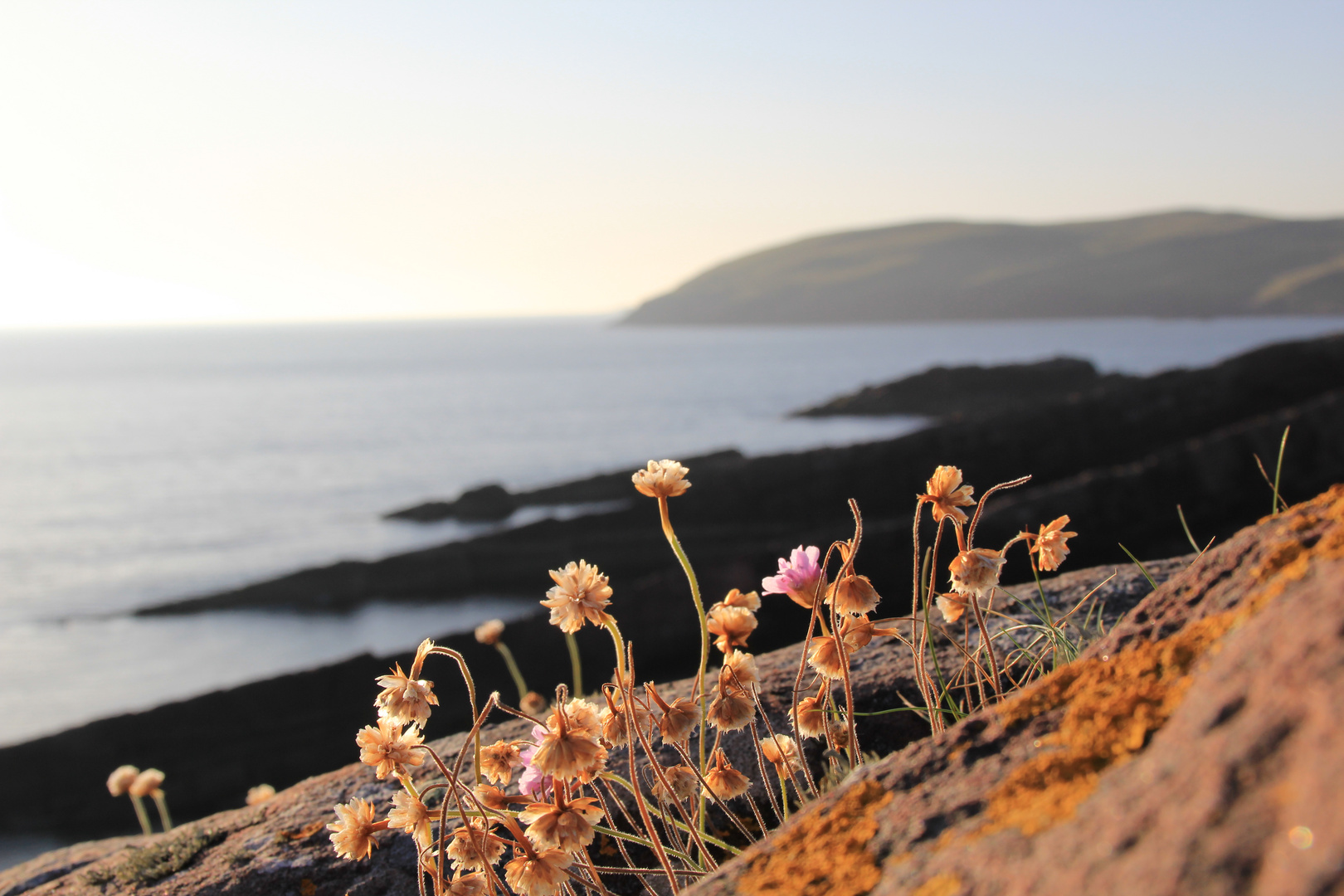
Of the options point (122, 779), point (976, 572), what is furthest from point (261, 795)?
point (976, 572)

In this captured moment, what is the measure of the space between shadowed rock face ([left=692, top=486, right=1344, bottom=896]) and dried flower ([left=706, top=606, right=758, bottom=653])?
21.0 inches

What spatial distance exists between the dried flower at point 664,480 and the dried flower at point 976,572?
56cm

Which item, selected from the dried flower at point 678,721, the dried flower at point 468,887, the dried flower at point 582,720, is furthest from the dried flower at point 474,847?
the dried flower at point 678,721

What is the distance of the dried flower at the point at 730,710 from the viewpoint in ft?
5.56

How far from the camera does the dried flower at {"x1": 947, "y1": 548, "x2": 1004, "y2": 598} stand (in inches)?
65.9

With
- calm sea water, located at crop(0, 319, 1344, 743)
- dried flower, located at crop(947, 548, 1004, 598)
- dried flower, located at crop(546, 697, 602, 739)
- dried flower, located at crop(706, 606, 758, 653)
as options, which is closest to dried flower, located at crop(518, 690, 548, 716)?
dried flower, located at crop(706, 606, 758, 653)

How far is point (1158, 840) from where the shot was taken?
716 millimetres

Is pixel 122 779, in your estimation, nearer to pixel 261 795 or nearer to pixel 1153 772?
pixel 261 795

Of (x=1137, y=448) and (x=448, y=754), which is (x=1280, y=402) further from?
(x=448, y=754)

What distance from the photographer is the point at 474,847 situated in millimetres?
1577

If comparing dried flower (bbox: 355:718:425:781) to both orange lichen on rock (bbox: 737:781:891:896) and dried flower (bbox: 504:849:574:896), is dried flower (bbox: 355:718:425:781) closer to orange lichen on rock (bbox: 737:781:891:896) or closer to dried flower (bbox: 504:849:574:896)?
dried flower (bbox: 504:849:574:896)

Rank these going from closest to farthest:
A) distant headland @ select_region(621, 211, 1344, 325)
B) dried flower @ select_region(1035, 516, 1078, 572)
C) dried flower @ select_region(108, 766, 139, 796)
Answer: dried flower @ select_region(1035, 516, 1078, 572)
dried flower @ select_region(108, 766, 139, 796)
distant headland @ select_region(621, 211, 1344, 325)

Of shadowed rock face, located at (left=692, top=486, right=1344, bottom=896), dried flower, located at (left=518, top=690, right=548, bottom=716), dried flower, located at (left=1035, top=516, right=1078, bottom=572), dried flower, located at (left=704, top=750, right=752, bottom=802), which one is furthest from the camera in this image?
dried flower, located at (left=518, top=690, right=548, bottom=716)

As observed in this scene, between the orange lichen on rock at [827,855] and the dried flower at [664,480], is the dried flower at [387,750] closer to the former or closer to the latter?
the dried flower at [664,480]
